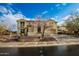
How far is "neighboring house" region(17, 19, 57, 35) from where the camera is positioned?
1407 mm

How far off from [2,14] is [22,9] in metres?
0.17

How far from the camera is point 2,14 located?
142 centimetres

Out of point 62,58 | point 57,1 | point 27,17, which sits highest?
point 57,1

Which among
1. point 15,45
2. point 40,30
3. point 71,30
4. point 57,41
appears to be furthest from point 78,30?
point 15,45

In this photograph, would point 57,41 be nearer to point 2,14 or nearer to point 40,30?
point 40,30

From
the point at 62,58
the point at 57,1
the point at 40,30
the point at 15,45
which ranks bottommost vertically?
the point at 62,58

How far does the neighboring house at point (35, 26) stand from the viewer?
1.41 meters

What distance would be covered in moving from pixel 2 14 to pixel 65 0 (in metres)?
0.53

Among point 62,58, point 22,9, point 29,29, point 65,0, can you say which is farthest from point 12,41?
point 65,0

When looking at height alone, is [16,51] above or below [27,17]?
below

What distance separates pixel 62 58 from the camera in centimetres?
138

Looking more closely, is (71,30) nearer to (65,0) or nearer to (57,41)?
(57,41)

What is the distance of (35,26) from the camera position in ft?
4.65

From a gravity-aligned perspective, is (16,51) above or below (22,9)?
below
